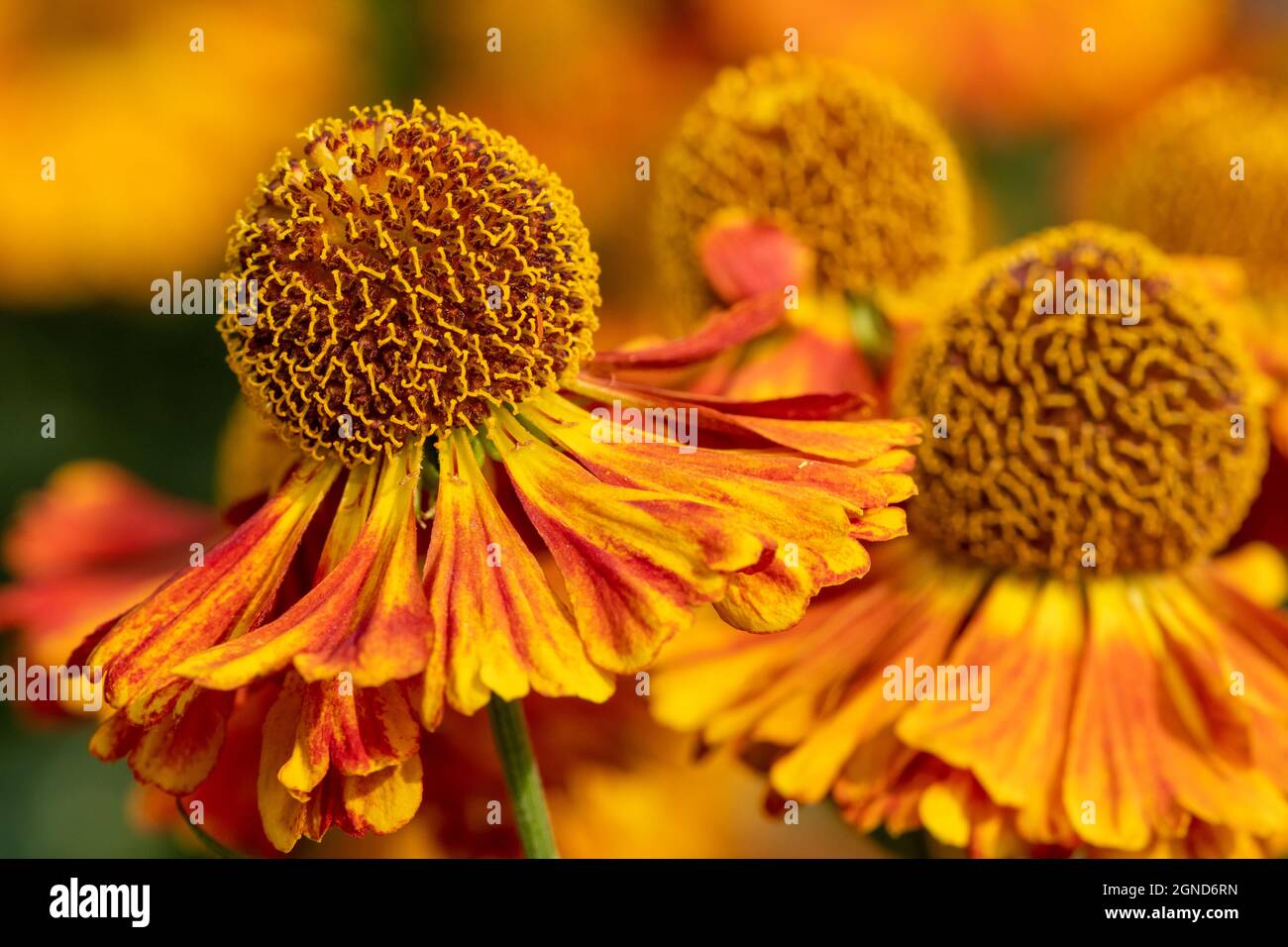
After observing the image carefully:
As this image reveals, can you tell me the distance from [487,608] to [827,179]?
2.46 ft

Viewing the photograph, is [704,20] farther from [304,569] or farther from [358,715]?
[358,715]

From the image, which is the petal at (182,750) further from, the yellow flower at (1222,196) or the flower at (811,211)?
the yellow flower at (1222,196)

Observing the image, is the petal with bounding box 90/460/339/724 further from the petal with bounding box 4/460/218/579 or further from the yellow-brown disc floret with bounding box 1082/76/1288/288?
the yellow-brown disc floret with bounding box 1082/76/1288/288

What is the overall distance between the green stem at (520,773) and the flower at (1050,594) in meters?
0.21

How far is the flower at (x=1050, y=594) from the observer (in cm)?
110

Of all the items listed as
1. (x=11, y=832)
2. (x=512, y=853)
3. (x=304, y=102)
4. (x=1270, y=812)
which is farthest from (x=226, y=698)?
(x=304, y=102)

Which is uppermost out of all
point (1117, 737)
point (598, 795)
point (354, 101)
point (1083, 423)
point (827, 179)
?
point (354, 101)

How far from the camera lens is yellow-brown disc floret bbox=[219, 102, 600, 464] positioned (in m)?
0.99

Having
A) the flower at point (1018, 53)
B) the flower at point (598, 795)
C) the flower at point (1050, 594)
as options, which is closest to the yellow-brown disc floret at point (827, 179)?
the flower at point (1050, 594)

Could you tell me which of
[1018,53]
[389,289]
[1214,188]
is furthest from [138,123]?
[389,289]

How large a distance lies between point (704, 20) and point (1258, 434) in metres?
1.71

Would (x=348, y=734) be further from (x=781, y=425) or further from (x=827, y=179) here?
(x=827, y=179)

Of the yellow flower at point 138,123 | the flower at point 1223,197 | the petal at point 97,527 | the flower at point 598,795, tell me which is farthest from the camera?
the yellow flower at point 138,123

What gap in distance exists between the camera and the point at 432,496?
101cm
